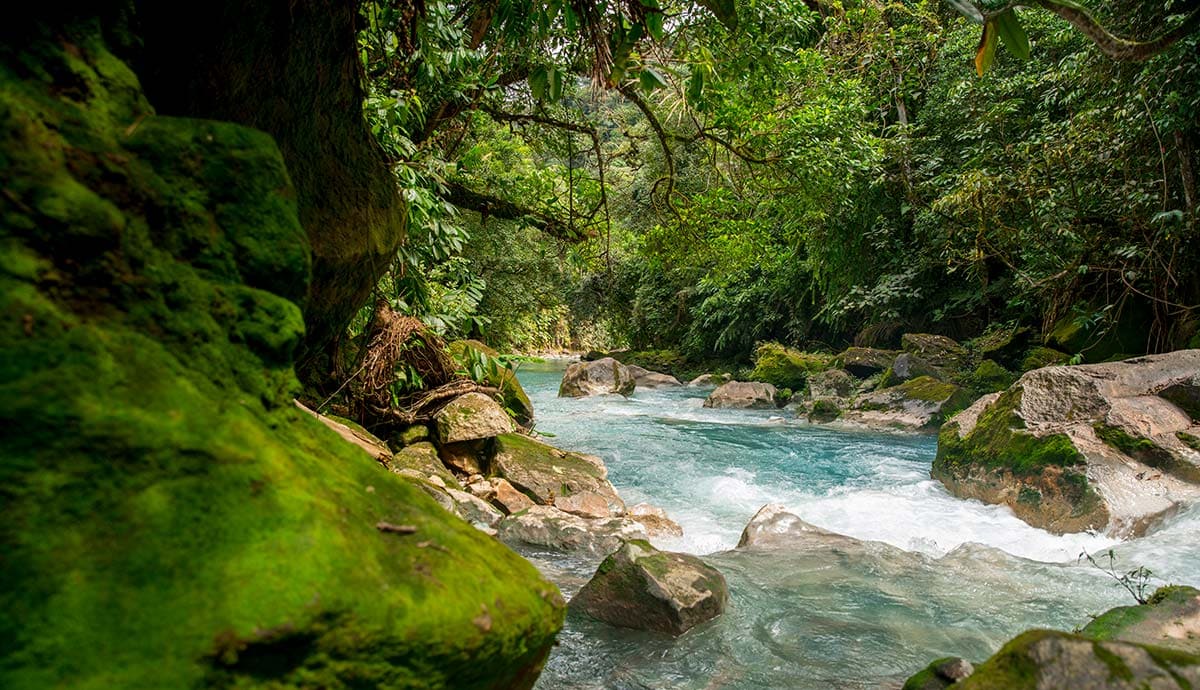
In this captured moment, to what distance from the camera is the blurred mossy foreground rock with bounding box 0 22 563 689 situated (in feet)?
3.33

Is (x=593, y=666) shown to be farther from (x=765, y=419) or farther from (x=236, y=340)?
(x=765, y=419)

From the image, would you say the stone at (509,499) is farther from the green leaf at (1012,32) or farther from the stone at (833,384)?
the stone at (833,384)

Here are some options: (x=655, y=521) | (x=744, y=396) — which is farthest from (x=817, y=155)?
(x=744, y=396)

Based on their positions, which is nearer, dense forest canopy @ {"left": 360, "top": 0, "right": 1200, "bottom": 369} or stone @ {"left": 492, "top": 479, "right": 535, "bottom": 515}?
dense forest canopy @ {"left": 360, "top": 0, "right": 1200, "bottom": 369}

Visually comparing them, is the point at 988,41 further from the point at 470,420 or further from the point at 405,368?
the point at 470,420

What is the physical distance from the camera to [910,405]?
11.2m

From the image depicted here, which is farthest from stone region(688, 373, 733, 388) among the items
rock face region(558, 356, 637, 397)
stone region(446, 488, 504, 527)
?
stone region(446, 488, 504, 527)

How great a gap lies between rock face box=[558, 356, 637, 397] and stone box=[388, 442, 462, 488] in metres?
11.2

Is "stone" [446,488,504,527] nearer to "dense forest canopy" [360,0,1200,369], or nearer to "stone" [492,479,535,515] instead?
"stone" [492,479,535,515]

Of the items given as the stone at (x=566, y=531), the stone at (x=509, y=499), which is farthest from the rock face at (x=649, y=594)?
the stone at (x=509, y=499)

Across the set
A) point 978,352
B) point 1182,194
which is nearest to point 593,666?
point 1182,194

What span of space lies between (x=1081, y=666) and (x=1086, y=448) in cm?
496

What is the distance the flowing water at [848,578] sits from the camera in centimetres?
316

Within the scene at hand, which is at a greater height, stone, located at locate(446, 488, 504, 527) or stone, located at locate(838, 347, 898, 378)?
stone, located at locate(838, 347, 898, 378)
